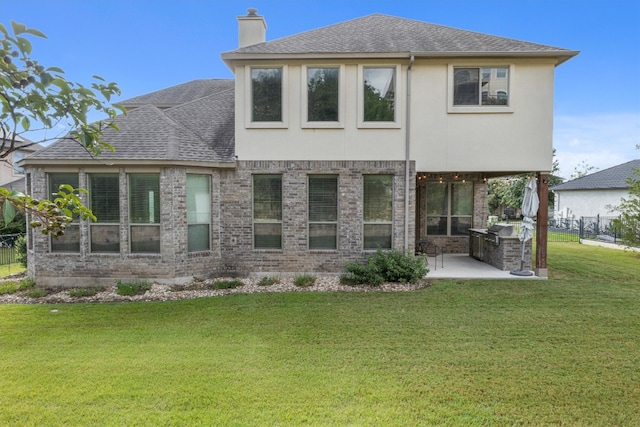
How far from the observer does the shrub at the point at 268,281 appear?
9.06 meters

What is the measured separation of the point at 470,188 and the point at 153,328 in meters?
11.6

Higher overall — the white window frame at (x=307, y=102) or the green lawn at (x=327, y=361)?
the white window frame at (x=307, y=102)

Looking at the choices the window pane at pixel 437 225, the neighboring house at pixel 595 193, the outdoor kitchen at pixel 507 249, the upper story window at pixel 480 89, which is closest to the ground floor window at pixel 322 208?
the upper story window at pixel 480 89

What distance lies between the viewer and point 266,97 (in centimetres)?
959

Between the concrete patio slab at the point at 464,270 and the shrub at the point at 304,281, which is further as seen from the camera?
the concrete patio slab at the point at 464,270

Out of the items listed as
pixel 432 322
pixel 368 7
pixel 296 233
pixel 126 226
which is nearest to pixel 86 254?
pixel 126 226

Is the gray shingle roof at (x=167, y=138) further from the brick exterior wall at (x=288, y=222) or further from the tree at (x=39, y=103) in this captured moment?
the tree at (x=39, y=103)

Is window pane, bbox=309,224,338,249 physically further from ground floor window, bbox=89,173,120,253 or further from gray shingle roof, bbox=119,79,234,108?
gray shingle roof, bbox=119,79,234,108

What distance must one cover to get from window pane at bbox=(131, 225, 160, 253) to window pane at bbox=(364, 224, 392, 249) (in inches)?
221

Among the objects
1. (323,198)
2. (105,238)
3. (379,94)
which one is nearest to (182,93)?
(105,238)

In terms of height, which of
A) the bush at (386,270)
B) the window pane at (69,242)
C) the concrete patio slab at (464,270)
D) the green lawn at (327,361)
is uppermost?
the window pane at (69,242)

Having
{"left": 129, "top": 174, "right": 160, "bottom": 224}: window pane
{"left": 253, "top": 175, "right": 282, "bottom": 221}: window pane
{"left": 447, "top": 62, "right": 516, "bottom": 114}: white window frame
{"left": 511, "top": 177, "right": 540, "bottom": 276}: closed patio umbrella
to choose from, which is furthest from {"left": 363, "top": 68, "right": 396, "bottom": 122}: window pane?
{"left": 129, "top": 174, "right": 160, "bottom": 224}: window pane

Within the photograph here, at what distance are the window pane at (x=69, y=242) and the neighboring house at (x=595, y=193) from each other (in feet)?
104

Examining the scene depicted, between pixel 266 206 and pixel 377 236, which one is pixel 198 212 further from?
pixel 377 236
